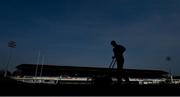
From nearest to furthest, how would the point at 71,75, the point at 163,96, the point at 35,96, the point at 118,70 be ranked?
the point at 35,96 < the point at 163,96 < the point at 118,70 < the point at 71,75

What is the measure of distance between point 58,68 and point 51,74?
3.65 meters

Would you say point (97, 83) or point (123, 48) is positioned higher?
point (123, 48)

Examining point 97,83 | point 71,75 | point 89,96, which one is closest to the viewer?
point 89,96

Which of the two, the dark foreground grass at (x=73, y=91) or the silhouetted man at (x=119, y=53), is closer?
the dark foreground grass at (x=73, y=91)

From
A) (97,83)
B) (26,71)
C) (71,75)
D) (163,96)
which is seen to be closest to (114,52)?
(97,83)

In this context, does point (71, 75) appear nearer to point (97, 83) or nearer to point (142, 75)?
point (142, 75)

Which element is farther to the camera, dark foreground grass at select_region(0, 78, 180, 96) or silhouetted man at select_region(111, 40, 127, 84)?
silhouetted man at select_region(111, 40, 127, 84)

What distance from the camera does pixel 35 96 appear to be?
365cm

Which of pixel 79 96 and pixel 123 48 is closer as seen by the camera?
pixel 79 96

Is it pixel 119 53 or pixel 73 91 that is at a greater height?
pixel 119 53

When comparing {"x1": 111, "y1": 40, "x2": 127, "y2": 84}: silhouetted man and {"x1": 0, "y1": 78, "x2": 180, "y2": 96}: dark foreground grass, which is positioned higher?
{"x1": 111, "y1": 40, "x2": 127, "y2": 84}: silhouetted man

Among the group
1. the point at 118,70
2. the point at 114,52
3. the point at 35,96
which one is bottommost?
the point at 35,96

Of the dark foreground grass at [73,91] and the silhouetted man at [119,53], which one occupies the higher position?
the silhouetted man at [119,53]

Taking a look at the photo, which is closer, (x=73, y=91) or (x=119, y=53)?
(x=73, y=91)
